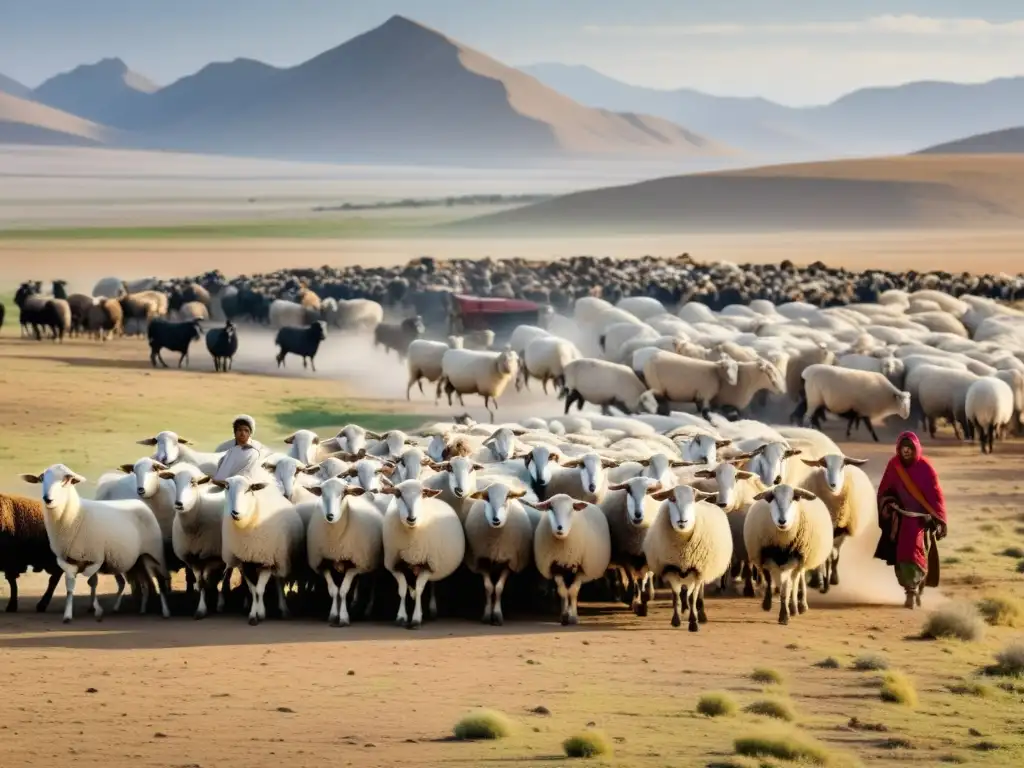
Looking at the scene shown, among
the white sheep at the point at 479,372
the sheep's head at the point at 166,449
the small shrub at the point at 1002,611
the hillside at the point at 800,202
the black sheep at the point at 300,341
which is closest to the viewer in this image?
the small shrub at the point at 1002,611

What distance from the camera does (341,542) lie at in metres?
13.0

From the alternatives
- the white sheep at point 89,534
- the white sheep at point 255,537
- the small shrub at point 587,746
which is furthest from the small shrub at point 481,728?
the white sheep at point 89,534

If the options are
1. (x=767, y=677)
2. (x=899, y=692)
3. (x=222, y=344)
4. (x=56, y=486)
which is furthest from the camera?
(x=222, y=344)

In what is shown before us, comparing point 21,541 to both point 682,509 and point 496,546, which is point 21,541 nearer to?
point 496,546

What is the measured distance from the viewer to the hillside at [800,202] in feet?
358

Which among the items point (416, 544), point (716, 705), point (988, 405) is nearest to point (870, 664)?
point (716, 705)

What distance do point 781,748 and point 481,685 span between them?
2382 millimetres

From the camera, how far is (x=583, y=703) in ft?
34.3

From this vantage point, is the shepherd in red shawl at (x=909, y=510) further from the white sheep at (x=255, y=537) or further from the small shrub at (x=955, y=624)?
the white sheep at (x=255, y=537)

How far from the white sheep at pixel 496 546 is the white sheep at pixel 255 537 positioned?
1.37 metres

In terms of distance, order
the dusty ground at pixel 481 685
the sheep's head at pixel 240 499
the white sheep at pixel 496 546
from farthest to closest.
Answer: the white sheep at pixel 496 546
the sheep's head at pixel 240 499
the dusty ground at pixel 481 685

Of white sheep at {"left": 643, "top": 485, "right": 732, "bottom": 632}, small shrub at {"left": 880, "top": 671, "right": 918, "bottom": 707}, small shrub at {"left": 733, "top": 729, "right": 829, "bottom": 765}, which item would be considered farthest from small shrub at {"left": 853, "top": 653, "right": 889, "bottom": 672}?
small shrub at {"left": 733, "top": 729, "right": 829, "bottom": 765}

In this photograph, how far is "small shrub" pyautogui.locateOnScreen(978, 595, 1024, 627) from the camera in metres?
13.8

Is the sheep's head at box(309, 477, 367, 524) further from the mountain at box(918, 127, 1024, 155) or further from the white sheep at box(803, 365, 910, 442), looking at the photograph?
the mountain at box(918, 127, 1024, 155)
